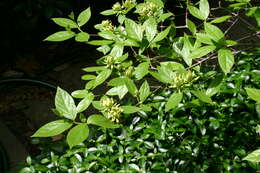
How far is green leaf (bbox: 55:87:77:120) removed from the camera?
1.20 meters

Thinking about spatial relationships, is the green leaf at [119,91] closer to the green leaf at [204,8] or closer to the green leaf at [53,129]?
the green leaf at [53,129]

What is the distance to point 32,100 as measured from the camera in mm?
4117

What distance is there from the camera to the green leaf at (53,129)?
113 cm

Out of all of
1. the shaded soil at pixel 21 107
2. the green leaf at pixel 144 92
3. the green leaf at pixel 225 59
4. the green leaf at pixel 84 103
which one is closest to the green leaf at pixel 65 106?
the green leaf at pixel 84 103

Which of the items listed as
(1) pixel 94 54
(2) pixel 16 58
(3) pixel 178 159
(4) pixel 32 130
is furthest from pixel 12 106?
(3) pixel 178 159

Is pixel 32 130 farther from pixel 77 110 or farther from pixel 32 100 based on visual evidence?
pixel 77 110

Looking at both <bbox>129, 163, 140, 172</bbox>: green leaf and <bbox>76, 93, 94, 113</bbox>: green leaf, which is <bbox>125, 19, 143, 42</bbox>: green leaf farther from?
<bbox>129, 163, 140, 172</bbox>: green leaf

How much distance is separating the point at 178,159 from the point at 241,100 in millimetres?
633

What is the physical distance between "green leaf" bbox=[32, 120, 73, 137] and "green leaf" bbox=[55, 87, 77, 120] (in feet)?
0.11

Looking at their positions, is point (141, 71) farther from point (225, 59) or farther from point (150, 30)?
point (225, 59)

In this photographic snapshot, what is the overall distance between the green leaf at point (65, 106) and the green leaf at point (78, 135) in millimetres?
67

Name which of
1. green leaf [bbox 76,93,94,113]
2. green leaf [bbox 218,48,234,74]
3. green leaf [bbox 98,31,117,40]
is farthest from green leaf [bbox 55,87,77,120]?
green leaf [bbox 218,48,234,74]

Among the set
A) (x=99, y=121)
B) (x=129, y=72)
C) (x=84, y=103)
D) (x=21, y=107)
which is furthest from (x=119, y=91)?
(x=21, y=107)

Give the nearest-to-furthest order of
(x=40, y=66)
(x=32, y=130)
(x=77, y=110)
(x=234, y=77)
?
(x=77, y=110) < (x=234, y=77) < (x=32, y=130) < (x=40, y=66)
